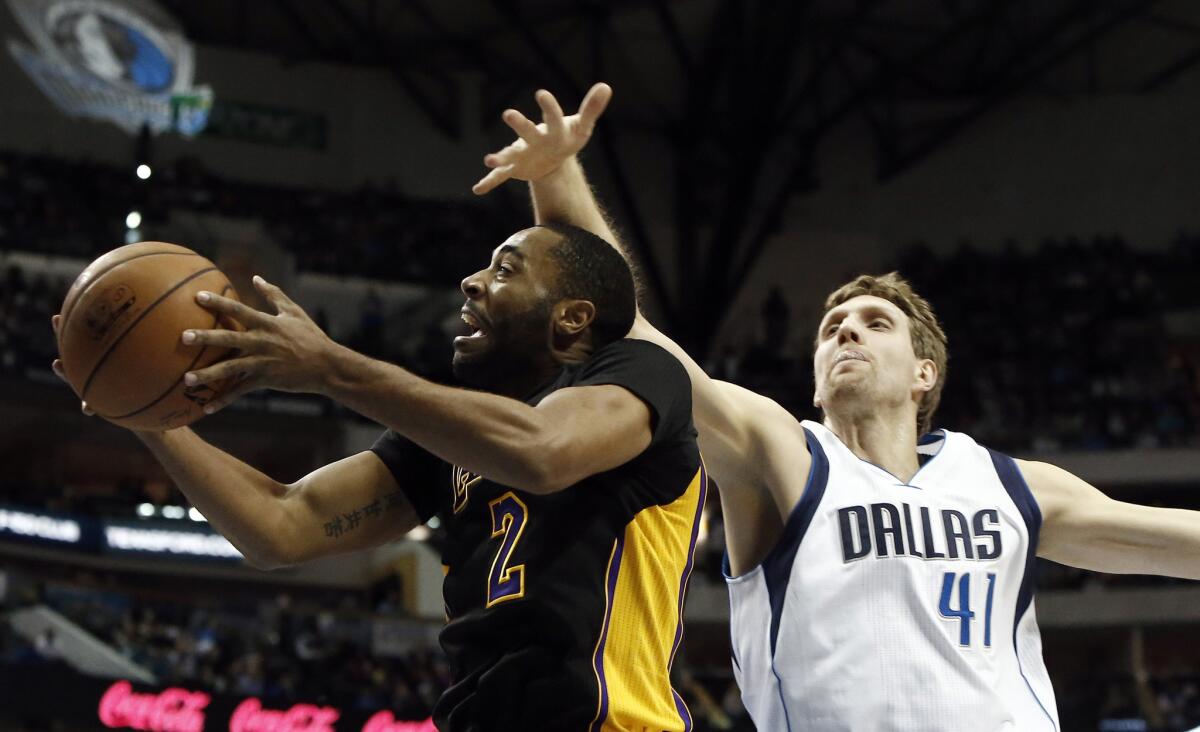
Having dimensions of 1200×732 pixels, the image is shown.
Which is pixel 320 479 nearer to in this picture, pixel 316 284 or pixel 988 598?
pixel 988 598

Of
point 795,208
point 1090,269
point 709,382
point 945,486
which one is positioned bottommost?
point 945,486

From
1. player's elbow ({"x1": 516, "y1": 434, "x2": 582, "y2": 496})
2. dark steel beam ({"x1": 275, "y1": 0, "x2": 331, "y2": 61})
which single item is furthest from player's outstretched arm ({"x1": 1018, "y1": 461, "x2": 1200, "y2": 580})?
dark steel beam ({"x1": 275, "y1": 0, "x2": 331, "y2": 61})

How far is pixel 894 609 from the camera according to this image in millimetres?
3791

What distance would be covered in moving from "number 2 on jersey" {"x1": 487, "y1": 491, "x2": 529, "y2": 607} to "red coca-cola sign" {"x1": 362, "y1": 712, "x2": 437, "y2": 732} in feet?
33.8

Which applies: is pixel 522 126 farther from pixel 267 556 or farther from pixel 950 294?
pixel 950 294

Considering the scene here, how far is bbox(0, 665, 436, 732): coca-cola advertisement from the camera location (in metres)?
13.0

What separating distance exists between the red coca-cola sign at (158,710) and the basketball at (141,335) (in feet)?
36.5

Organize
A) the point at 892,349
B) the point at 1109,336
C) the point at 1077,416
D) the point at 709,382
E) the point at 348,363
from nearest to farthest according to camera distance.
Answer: the point at 348,363, the point at 709,382, the point at 892,349, the point at 1077,416, the point at 1109,336

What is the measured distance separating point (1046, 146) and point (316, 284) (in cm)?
1467

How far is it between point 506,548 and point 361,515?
0.61 meters

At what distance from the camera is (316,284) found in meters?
25.9

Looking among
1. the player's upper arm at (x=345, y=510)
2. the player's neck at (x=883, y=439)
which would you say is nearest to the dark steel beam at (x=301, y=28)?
the player's neck at (x=883, y=439)

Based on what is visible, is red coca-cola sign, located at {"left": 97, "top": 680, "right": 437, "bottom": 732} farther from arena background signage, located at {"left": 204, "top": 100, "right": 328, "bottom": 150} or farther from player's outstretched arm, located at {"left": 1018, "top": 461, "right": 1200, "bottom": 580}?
arena background signage, located at {"left": 204, "top": 100, "right": 328, "bottom": 150}

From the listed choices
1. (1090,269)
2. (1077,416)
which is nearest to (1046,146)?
(1090,269)
